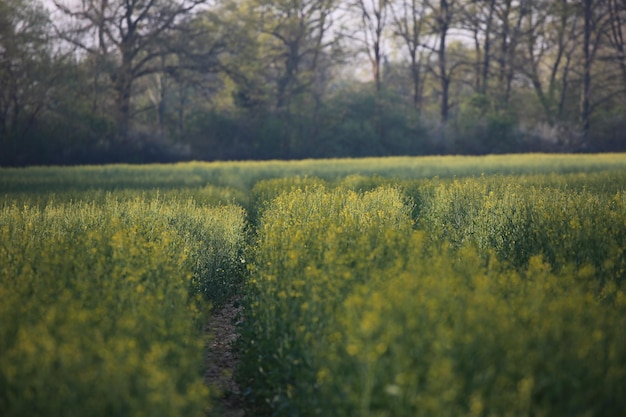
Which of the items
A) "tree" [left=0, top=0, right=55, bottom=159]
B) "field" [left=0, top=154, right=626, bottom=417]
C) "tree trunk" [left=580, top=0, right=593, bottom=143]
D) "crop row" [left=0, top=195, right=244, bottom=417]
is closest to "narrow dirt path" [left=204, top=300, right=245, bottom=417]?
"field" [left=0, top=154, right=626, bottom=417]

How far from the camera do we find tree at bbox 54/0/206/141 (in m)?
35.0

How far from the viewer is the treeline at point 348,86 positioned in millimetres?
37844

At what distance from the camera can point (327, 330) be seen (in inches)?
185

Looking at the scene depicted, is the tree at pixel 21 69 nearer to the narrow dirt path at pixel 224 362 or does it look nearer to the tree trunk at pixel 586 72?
the narrow dirt path at pixel 224 362

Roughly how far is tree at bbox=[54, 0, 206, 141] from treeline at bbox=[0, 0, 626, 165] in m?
0.10

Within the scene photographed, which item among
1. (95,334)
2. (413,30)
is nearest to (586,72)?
(413,30)

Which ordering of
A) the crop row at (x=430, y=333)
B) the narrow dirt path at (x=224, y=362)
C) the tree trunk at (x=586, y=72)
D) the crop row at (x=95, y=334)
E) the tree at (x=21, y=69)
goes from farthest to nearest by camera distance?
the tree trunk at (x=586, y=72)
the tree at (x=21, y=69)
the narrow dirt path at (x=224, y=362)
the crop row at (x=430, y=333)
the crop row at (x=95, y=334)

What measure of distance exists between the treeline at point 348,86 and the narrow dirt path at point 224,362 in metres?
29.6

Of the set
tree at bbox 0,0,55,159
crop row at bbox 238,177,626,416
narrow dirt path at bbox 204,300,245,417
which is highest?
tree at bbox 0,0,55,159

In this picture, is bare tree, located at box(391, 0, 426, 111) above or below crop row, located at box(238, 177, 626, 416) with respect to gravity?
above

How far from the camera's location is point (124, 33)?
3669 cm

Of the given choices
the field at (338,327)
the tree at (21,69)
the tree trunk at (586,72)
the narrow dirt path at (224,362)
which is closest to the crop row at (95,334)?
the field at (338,327)

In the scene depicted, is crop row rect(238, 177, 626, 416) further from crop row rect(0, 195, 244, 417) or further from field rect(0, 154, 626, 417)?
crop row rect(0, 195, 244, 417)

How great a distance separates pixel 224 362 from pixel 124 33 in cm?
3369
